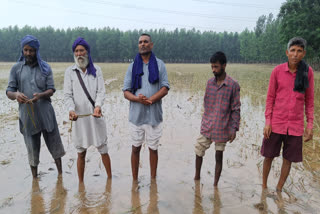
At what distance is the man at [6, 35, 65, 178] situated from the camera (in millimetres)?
3250

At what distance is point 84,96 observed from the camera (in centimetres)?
320

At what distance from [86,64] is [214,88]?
5.49 feet

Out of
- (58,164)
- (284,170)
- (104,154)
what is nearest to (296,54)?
(284,170)

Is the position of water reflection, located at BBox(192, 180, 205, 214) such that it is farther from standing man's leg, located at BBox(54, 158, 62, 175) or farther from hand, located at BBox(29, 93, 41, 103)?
hand, located at BBox(29, 93, 41, 103)

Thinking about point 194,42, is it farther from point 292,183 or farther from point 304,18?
point 292,183

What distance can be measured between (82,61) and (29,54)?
713mm

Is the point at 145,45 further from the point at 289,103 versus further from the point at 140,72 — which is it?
the point at 289,103

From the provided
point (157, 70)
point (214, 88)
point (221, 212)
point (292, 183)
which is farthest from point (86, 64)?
point (292, 183)

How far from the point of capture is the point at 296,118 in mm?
2816

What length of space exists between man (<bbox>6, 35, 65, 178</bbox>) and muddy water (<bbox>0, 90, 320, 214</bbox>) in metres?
0.60

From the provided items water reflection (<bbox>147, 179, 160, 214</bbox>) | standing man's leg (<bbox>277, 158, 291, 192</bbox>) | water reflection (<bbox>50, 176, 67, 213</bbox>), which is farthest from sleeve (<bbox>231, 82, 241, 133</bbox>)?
water reflection (<bbox>50, 176, 67, 213</bbox>)

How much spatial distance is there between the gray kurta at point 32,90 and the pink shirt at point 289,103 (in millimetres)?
2922

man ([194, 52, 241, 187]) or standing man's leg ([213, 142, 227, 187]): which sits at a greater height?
man ([194, 52, 241, 187])

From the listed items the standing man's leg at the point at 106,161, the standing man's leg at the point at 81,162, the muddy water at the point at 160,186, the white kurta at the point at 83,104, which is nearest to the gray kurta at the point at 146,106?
the white kurta at the point at 83,104
